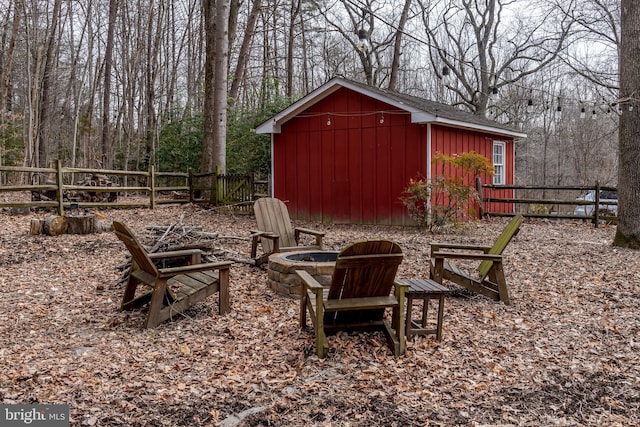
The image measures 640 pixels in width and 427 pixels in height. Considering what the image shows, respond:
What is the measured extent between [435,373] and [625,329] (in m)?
2.14

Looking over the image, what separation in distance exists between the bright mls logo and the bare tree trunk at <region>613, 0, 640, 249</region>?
861 cm

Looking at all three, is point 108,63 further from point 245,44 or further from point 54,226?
point 54,226

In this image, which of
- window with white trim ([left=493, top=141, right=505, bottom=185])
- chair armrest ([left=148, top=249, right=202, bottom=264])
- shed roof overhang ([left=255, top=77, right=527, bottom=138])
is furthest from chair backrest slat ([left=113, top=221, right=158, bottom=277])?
window with white trim ([left=493, top=141, right=505, bottom=185])

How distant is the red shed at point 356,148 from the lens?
36.3 ft

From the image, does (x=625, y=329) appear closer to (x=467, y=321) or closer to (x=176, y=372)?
(x=467, y=321)

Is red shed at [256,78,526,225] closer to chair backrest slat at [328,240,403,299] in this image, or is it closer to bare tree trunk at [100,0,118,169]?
chair backrest slat at [328,240,403,299]

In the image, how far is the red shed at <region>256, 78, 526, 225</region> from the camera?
11078 mm

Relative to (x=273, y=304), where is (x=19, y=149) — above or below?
above

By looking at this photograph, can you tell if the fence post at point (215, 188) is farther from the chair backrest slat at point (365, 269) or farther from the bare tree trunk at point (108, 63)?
the chair backrest slat at point (365, 269)

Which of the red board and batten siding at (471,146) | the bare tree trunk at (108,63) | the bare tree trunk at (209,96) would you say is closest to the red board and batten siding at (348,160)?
the red board and batten siding at (471,146)

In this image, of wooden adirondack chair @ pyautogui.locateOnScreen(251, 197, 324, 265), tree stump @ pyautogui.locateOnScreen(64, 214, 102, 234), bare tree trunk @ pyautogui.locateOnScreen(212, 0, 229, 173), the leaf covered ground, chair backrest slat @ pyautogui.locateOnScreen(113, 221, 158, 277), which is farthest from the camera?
bare tree trunk @ pyautogui.locateOnScreen(212, 0, 229, 173)

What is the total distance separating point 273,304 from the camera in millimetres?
5188

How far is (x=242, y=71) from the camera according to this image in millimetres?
19109

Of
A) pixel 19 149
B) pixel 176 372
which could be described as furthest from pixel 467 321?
pixel 19 149
